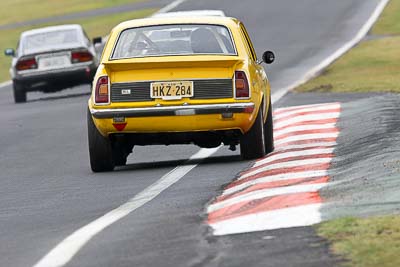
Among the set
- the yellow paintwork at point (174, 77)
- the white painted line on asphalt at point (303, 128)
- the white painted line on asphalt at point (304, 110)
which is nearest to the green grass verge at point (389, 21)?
the white painted line on asphalt at point (304, 110)

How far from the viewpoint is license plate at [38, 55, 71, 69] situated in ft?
96.8

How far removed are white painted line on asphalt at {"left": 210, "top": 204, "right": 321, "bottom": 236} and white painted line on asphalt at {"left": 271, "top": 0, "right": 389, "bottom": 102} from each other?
49.6 ft

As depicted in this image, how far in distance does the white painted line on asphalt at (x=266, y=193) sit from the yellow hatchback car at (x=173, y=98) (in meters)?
3.42

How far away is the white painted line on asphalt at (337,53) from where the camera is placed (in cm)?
2579

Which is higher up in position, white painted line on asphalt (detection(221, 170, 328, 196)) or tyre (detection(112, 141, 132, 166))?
white painted line on asphalt (detection(221, 170, 328, 196))

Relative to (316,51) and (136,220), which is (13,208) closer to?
(136,220)

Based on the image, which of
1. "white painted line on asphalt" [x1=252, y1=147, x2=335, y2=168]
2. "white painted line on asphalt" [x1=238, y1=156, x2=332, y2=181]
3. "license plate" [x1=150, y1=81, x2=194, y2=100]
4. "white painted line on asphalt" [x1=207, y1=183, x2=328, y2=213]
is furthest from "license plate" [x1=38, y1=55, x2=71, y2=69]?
"white painted line on asphalt" [x1=207, y1=183, x2=328, y2=213]

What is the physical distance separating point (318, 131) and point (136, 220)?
23.5 ft

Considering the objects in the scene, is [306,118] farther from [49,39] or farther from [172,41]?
[49,39]

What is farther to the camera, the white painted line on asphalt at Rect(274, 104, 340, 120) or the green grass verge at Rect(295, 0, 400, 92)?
the green grass verge at Rect(295, 0, 400, 92)

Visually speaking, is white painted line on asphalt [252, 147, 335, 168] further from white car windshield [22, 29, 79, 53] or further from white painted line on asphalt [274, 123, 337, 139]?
white car windshield [22, 29, 79, 53]

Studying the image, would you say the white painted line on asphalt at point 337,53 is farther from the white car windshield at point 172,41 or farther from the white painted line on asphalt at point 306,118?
the white car windshield at point 172,41

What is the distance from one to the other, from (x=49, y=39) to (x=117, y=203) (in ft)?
64.4

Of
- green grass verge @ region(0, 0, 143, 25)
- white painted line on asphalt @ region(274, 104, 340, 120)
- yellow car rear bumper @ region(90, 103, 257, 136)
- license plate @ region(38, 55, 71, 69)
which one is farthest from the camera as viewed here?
green grass verge @ region(0, 0, 143, 25)
